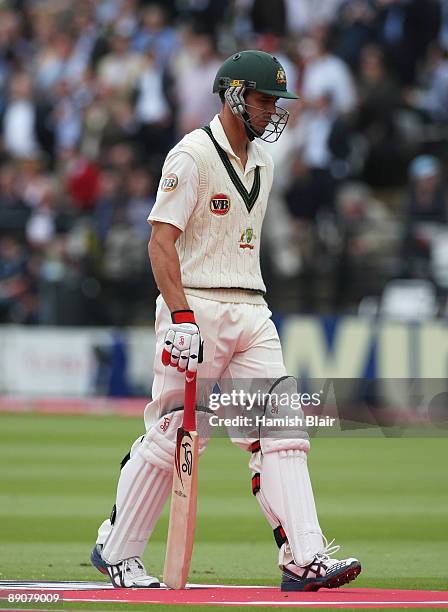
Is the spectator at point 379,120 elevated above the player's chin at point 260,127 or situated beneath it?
elevated above

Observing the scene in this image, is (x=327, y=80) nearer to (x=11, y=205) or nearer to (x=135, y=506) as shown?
(x=11, y=205)

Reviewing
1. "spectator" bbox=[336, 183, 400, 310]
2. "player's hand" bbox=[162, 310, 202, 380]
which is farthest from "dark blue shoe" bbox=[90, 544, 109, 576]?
"spectator" bbox=[336, 183, 400, 310]

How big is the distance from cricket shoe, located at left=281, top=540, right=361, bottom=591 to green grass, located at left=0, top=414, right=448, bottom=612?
528 mm

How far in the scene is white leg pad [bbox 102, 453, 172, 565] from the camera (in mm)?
5910

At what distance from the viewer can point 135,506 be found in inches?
233

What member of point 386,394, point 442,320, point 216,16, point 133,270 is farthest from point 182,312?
point 216,16

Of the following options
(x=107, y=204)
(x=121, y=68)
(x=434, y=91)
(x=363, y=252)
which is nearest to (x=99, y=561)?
(x=363, y=252)

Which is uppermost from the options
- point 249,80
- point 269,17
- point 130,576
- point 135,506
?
point 269,17

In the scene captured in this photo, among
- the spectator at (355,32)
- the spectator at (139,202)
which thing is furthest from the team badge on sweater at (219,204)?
the spectator at (355,32)

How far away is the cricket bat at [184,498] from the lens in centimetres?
570

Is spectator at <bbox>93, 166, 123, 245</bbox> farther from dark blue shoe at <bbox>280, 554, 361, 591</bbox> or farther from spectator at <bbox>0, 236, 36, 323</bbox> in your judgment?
dark blue shoe at <bbox>280, 554, 361, 591</bbox>

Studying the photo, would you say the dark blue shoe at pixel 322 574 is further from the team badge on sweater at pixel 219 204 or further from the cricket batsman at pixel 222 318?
the team badge on sweater at pixel 219 204

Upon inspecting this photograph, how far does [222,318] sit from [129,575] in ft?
3.72

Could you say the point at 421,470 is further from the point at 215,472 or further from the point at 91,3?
the point at 91,3
